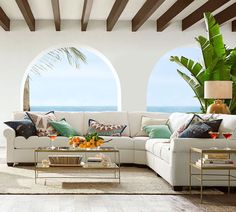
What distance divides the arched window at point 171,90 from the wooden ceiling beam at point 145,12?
9.95m

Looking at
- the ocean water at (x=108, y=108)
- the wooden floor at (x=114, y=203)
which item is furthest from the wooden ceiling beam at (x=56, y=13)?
the ocean water at (x=108, y=108)

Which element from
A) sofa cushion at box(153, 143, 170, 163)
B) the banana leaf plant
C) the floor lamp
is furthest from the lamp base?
sofa cushion at box(153, 143, 170, 163)

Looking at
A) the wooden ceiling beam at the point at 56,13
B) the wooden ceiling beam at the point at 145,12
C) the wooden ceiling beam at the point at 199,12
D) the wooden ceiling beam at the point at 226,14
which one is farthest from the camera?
the wooden ceiling beam at the point at 226,14

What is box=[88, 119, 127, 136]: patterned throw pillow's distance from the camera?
8156 mm

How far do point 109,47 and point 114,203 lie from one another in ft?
21.5

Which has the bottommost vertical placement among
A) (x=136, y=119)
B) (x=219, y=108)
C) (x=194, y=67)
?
(x=136, y=119)

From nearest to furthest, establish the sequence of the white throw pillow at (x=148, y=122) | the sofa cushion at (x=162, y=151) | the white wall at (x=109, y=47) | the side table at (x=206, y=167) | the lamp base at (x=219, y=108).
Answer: the side table at (x=206, y=167), the sofa cushion at (x=162, y=151), the lamp base at (x=219, y=108), the white throw pillow at (x=148, y=122), the white wall at (x=109, y=47)

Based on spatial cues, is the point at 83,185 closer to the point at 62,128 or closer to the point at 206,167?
the point at 206,167

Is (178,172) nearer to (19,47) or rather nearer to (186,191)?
(186,191)

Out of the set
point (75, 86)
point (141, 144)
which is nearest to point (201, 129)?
point (141, 144)

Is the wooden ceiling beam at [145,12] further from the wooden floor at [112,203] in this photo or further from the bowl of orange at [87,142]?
the wooden floor at [112,203]

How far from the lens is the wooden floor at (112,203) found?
4.63m

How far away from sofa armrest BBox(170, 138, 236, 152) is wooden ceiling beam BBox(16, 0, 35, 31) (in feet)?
13.5

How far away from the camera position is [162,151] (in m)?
6.29
